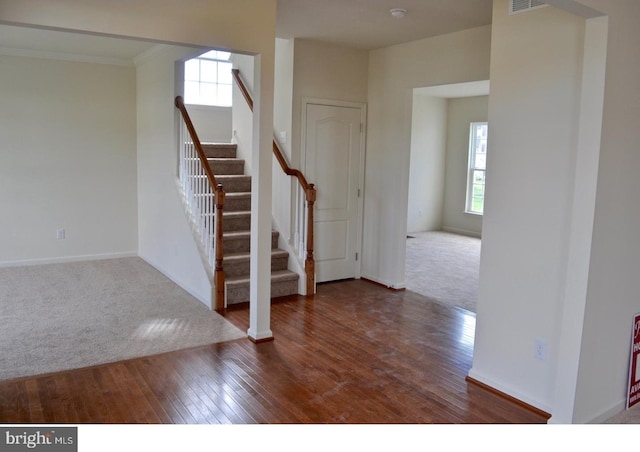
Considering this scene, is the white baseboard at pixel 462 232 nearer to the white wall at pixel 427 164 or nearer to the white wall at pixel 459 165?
the white wall at pixel 459 165

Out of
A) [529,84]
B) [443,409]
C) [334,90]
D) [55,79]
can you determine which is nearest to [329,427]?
[443,409]

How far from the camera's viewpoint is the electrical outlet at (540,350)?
9.88ft

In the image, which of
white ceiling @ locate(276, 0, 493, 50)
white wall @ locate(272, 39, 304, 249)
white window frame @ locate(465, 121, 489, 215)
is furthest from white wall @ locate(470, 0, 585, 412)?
white window frame @ locate(465, 121, 489, 215)

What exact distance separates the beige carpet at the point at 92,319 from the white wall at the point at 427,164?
17.9 feet

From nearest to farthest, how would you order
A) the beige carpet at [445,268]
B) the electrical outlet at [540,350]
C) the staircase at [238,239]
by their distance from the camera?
the electrical outlet at [540,350]
the staircase at [238,239]
the beige carpet at [445,268]

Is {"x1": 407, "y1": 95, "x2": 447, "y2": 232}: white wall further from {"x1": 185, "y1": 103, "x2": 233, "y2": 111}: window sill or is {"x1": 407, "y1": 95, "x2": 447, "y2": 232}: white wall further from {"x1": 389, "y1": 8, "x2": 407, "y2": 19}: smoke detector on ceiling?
{"x1": 389, "y1": 8, "x2": 407, "y2": 19}: smoke detector on ceiling

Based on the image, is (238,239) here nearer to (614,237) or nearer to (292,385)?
(292,385)

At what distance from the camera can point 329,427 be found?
2729mm

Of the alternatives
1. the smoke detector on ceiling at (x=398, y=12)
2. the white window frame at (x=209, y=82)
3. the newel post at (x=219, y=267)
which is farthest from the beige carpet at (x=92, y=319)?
the smoke detector on ceiling at (x=398, y=12)

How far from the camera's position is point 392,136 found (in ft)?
18.3

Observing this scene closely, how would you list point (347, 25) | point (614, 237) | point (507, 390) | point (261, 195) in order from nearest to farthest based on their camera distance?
point (614, 237)
point (507, 390)
point (261, 195)
point (347, 25)

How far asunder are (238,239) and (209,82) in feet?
10.2

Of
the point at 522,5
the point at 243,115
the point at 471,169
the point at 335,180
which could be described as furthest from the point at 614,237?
the point at 471,169

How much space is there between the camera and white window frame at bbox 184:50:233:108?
7305 mm
